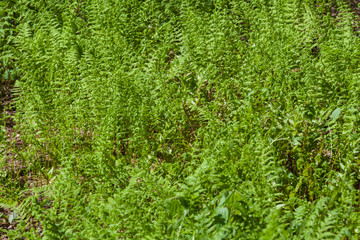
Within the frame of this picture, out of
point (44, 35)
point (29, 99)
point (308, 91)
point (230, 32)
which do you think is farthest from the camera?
point (44, 35)

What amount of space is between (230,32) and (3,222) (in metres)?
2.88

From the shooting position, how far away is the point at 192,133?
3957 millimetres

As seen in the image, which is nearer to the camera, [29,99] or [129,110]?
[129,110]

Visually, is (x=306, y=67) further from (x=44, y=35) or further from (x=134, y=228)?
(x=44, y=35)

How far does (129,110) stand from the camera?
143 inches

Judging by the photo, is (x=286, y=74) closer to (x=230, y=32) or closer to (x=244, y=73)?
(x=244, y=73)

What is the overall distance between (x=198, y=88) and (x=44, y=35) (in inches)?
91.0

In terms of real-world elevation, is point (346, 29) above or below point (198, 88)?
above

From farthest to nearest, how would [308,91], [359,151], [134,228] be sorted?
[308,91] → [359,151] → [134,228]

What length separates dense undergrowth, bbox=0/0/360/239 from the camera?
8.00 ft

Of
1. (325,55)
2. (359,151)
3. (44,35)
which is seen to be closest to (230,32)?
(325,55)

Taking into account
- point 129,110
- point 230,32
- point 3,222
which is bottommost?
point 3,222

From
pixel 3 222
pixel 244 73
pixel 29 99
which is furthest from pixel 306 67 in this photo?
pixel 3 222

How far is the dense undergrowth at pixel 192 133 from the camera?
244 centimetres
